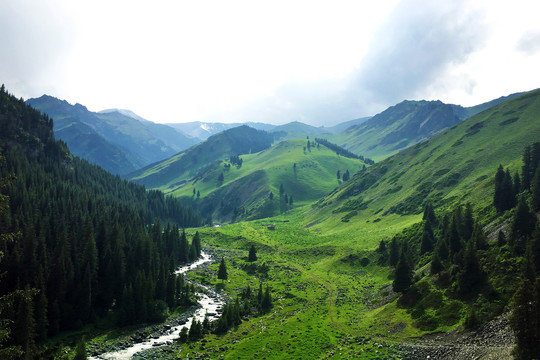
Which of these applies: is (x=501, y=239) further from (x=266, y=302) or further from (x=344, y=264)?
(x=344, y=264)

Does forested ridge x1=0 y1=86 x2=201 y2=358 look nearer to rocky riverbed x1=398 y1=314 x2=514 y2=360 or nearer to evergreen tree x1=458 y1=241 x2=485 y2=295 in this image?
rocky riverbed x1=398 y1=314 x2=514 y2=360

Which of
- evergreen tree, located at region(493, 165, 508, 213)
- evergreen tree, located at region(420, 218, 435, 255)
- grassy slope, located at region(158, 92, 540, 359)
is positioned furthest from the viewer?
evergreen tree, located at region(420, 218, 435, 255)

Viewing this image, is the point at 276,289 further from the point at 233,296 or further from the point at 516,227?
the point at 516,227

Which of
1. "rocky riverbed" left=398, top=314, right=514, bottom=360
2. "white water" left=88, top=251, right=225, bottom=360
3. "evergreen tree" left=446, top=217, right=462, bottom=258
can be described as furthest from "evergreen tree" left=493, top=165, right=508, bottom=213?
"white water" left=88, top=251, right=225, bottom=360

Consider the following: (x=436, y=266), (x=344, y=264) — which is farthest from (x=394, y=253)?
(x=436, y=266)

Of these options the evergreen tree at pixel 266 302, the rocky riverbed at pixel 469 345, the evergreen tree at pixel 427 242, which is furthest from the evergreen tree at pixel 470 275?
the evergreen tree at pixel 266 302

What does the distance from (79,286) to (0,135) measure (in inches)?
5820

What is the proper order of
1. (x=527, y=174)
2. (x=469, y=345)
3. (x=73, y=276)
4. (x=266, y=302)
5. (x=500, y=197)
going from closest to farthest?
(x=469, y=345), (x=73, y=276), (x=266, y=302), (x=500, y=197), (x=527, y=174)

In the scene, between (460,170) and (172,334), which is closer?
(172,334)

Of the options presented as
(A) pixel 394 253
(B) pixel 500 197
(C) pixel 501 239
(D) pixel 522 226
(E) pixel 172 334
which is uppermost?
(B) pixel 500 197

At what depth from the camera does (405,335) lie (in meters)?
51.0

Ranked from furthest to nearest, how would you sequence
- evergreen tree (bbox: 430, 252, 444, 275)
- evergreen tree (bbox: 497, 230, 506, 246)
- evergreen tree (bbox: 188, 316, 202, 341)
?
evergreen tree (bbox: 430, 252, 444, 275), evergreen tree (bbox: 188, 316, 202, 341), evergreen tree (bbox: 497, 230, 506, 246)

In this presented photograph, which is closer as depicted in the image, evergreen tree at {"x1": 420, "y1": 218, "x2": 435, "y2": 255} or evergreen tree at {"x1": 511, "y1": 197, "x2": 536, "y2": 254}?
evergreen tree at {"x1": 511, "y1": 197, "x2": 536, "y2": 254}

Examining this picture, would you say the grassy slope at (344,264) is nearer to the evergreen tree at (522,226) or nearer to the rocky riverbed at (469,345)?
the rocky riverbed at (469,345)
